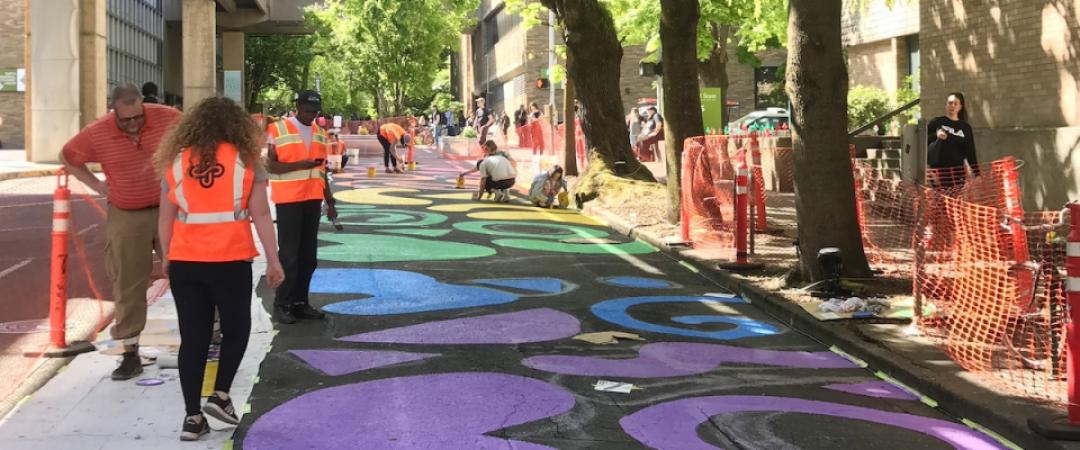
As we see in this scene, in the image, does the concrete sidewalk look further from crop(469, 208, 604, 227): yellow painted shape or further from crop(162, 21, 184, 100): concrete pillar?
crop(162, 21, 184, 100): concrete pillar

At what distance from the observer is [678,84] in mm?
16141

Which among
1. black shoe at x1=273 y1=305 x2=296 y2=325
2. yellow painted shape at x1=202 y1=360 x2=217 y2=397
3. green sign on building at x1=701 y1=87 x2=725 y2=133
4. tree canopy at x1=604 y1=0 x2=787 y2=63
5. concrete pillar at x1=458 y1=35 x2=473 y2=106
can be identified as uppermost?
concrete pillar at x1=458 y1=35 x2=473 y2=106

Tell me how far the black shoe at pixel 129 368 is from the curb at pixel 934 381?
4.96 meters

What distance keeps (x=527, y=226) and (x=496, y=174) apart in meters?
4.11

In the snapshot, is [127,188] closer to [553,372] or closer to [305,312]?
[305,312]

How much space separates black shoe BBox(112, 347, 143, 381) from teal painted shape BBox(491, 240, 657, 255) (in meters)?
7.54

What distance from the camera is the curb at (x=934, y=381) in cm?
603

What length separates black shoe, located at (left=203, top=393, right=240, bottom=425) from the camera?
573 cm

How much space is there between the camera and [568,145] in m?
26.1

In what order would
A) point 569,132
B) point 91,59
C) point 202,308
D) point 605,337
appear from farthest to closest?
point 91,59 → point 569,132 → point 605,337 → point 202,308

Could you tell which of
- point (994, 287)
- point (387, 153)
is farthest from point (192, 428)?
point (387, 153)

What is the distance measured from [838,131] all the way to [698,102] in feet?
19.0

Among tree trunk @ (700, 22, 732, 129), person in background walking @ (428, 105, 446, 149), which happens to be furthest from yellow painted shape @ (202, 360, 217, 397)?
person in background walking @ (428, 105, 446, 149)

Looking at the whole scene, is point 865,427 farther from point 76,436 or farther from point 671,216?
point 671,216
